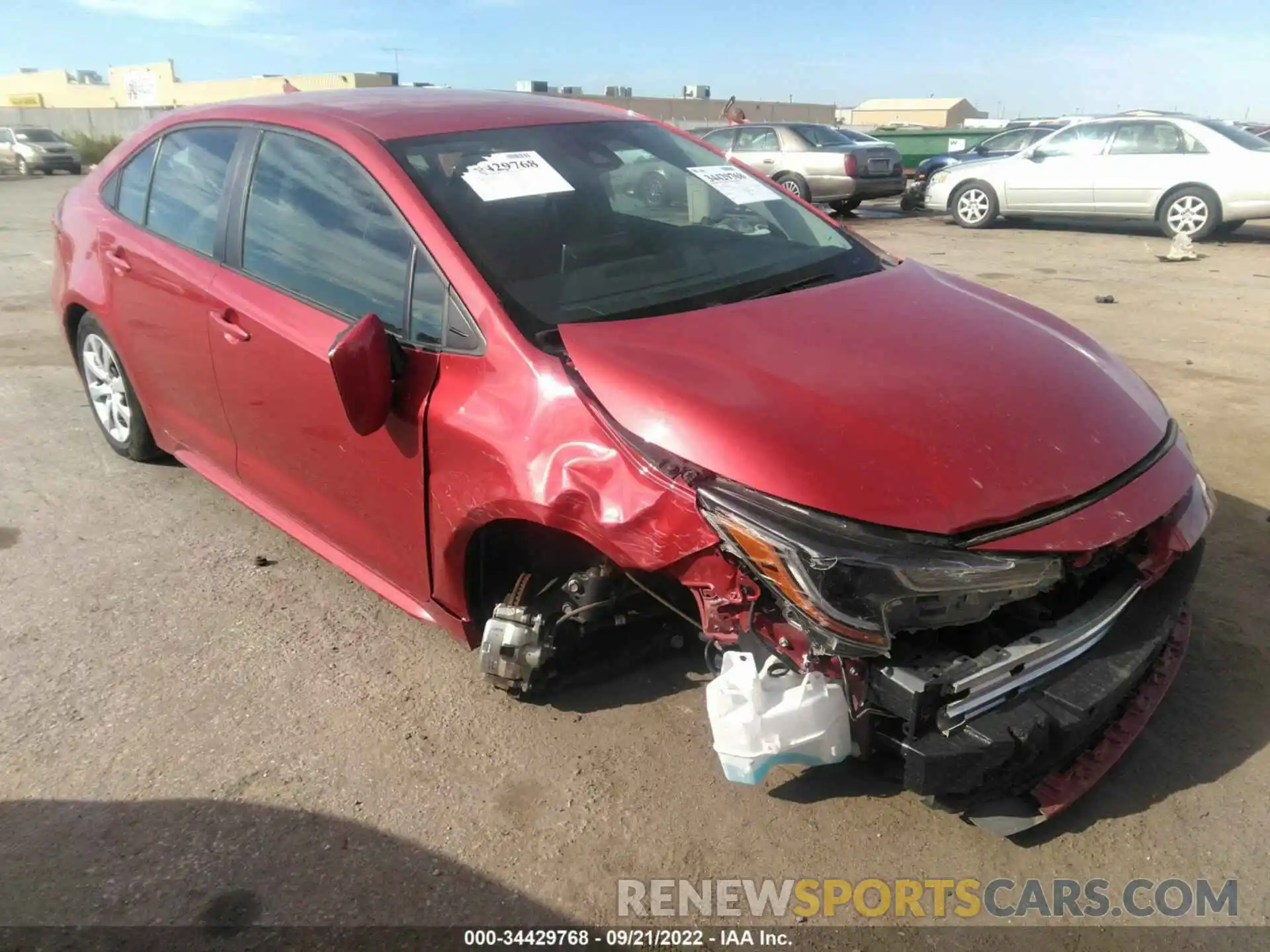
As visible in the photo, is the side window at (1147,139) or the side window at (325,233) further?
the side window at (1147,139)

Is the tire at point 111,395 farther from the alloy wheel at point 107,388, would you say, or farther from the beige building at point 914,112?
the beige building at point 914,112

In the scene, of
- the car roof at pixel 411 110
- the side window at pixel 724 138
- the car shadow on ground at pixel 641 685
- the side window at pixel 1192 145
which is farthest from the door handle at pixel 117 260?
the side window at pixel 724 138

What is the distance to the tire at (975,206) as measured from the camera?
44.9 ft

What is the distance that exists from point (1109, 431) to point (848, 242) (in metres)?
1.34

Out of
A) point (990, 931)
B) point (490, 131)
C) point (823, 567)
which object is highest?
point (490, 131)

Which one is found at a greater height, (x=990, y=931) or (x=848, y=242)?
(x=848, y=242)

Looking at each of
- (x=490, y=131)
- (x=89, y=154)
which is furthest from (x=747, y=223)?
(x=89, y=154)

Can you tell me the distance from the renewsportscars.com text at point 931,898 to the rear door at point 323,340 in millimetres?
1163

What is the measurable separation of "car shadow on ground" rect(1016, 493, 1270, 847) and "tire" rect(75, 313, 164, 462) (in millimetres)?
3975

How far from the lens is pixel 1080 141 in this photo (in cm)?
1264

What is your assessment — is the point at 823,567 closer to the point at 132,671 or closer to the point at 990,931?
the point at 990,931

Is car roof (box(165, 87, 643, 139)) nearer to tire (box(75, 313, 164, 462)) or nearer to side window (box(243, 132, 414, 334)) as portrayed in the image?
side window (box(243, 132, 414, 334))

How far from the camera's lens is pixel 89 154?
34.5m

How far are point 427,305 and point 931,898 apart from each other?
1964 millimetres
